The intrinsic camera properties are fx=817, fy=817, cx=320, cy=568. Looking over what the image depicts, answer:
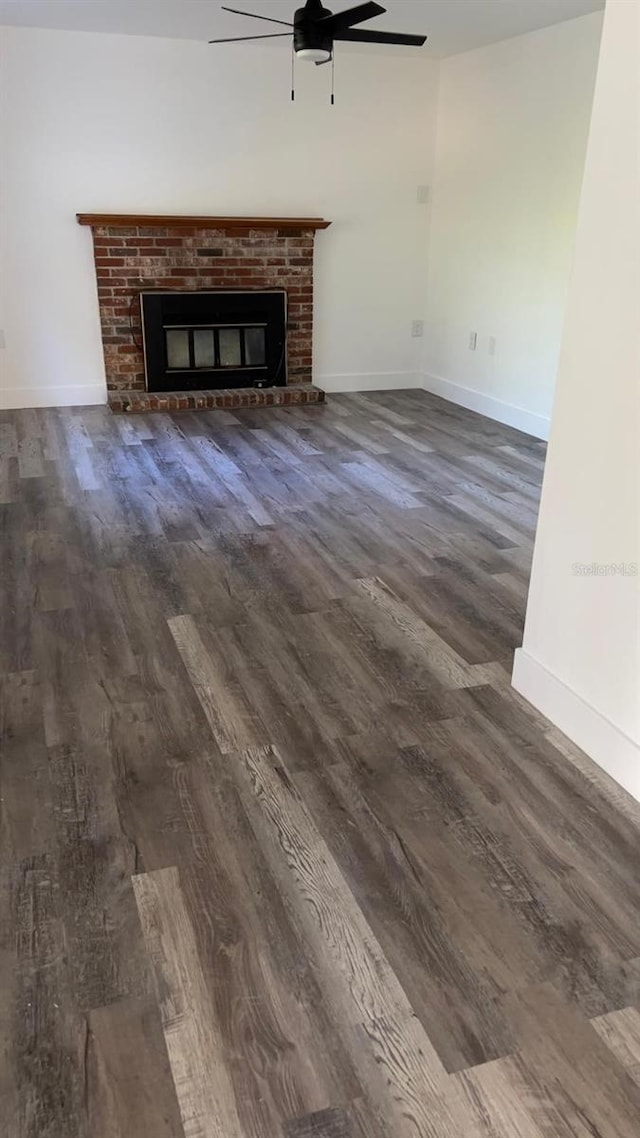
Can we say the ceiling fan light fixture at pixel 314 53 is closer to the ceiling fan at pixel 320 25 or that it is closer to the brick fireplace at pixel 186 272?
the ceiling fan at pixel 320 25

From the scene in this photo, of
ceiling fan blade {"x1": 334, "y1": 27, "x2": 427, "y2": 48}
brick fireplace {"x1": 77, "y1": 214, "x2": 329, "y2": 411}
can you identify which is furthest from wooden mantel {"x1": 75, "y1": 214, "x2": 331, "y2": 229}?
ceiling fan blade {"x1": 334, "y1": 27, "x2": 427, "y2": 48}

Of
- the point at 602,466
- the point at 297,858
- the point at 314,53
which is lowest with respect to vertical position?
the point at 297,858

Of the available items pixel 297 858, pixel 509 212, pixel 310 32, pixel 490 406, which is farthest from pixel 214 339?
pixel 297 858

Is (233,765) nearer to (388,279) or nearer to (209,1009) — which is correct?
(209,1009)

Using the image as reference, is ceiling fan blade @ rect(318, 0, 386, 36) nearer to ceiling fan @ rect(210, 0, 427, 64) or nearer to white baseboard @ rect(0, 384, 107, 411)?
ceiling fan @ rect(210, 0, 427, 64)

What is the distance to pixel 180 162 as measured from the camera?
5480 mm

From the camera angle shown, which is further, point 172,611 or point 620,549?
point 172,611

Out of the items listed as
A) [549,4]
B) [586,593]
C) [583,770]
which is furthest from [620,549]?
[549,4]

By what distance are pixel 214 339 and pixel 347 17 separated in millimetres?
2852

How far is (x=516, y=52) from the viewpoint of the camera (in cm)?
491

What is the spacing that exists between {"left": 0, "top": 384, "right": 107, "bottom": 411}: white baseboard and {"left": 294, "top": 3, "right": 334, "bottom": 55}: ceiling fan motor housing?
9.89 ft

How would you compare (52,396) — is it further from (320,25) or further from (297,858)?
(297,858)

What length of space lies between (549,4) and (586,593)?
354 cm

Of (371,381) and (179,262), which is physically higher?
(179,262)
